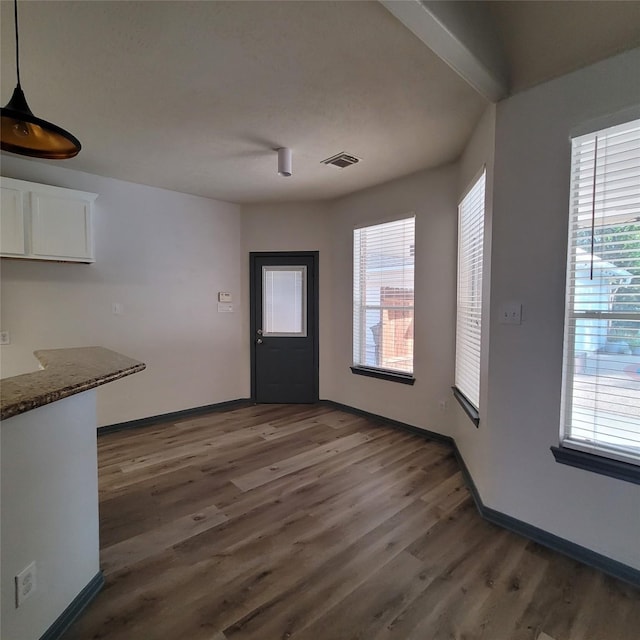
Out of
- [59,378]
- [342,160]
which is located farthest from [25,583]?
[342,160]

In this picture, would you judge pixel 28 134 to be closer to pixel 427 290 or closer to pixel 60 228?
pixel 60 228

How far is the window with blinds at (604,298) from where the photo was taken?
1664 millimetres

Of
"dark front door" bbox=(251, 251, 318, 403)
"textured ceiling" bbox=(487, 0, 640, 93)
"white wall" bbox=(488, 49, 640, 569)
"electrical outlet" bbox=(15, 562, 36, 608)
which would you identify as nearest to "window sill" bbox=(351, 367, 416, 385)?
"dark front door" bbox=(251, 251, 318, 403)

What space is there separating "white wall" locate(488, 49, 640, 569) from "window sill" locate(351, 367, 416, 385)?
4.77 feet

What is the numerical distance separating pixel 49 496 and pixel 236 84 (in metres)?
2.30

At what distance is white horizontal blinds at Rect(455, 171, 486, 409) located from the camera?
2.49m

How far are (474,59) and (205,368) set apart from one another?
3981 millimetres

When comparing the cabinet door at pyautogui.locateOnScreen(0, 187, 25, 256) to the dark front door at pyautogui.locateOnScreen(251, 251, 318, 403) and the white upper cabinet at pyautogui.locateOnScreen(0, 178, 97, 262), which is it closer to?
the white upper cabinet at pyautogui.locateOnScreen(0, 178, 97, 262)

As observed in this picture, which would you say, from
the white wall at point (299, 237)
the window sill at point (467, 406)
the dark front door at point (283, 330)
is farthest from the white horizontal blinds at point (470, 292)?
the dark front door at point (283, 330)

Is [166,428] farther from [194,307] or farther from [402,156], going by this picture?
[402,156]

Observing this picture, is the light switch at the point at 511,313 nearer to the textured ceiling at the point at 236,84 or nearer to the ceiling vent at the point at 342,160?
the textured ceiling at the point at 236,84

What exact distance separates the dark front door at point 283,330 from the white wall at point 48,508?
2.99 meters

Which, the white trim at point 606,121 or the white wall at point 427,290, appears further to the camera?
the white wall at point 427,290

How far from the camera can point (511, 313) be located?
6.69ft
